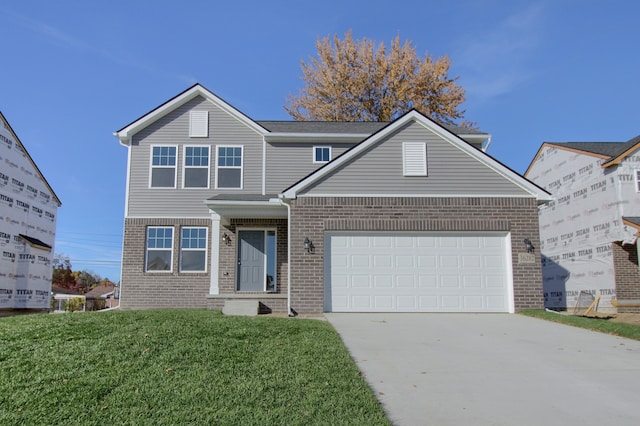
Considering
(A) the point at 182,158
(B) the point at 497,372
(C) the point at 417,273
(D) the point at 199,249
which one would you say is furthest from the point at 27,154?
(B) the point at 497,372

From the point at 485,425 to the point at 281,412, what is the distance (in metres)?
1.80

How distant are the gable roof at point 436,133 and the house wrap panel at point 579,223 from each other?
275 inches

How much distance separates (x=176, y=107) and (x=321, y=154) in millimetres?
4911

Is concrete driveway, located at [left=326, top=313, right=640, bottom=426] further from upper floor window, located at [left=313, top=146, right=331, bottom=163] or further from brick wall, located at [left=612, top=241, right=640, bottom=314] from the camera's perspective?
brick wall, located at [left=612, top=241, right=640, bottom=314]

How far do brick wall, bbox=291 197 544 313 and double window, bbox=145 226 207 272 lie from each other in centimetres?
431

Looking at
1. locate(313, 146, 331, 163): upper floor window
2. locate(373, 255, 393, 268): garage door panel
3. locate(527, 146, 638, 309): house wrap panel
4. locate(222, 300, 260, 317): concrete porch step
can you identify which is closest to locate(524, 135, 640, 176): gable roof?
locate(527, 146, 638, 309): house wrap panel

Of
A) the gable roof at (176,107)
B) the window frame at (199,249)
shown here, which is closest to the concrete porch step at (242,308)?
the window frame at (199,249)

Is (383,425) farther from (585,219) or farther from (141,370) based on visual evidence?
(585,219)

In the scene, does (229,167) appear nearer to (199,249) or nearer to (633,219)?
(199,249)

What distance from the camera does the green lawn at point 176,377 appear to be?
452 cm

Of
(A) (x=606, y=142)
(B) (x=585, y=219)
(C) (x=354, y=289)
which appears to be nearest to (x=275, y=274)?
(C) (x=354, y=289)

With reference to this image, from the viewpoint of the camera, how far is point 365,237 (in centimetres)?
1277

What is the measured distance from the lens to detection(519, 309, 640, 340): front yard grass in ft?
30.7

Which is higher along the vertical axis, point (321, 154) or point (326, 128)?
point (326, 128)
